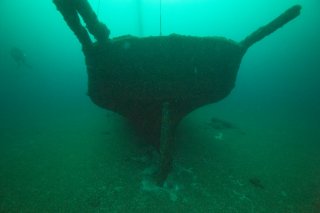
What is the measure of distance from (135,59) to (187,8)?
1378 inches

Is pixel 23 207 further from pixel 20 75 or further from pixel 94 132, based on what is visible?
pixel 20 75

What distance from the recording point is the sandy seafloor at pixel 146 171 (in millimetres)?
3424

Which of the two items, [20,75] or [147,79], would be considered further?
[20,75]

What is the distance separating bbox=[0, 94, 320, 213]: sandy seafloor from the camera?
11.2ft

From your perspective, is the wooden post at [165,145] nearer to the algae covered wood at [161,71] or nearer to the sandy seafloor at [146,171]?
the algae covered wood at [161,71]

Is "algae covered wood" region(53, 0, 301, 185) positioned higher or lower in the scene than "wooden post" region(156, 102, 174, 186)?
higher

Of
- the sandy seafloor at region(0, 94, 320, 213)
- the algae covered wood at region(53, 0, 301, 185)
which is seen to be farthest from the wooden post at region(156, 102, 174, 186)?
the sandy seafloor at region(0, 94, 320, 213)

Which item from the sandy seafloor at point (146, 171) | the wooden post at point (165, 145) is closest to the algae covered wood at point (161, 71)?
the wooden post at point (165, 145)

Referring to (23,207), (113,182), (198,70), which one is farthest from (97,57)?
(23,207)

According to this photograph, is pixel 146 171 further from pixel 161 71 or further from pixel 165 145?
pixel 161 71

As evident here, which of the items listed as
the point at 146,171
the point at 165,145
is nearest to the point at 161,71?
the point at 165,145

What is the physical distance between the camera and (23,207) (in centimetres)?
322

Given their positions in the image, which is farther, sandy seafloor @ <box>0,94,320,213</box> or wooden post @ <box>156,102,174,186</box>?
wooden post @ <box>156,102,174,186</box>

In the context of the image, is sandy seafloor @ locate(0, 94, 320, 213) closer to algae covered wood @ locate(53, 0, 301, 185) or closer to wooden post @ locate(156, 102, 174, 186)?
wooden post @ locate(156, 102, 174, 186)
